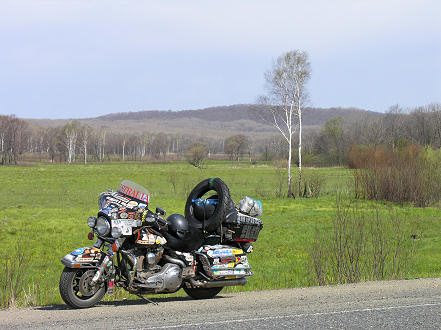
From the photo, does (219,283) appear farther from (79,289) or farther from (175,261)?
(79,289)

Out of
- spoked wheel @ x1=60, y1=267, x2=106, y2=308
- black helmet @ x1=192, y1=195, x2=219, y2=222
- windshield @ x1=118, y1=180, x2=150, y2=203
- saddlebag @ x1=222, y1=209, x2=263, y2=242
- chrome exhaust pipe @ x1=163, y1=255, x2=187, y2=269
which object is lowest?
spoked wheel @ x1=60, y1=267, x2=106, y2=308

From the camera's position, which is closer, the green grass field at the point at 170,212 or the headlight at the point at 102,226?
the headlight at the point at 102,226

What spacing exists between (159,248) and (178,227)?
494mm

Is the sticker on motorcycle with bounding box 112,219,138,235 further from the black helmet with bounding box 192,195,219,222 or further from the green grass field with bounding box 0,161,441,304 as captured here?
the green grass field with bounding box 0,161,441,304

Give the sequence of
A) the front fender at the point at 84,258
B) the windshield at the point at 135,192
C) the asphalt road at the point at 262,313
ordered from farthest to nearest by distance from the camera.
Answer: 1. the windshield at the point at 135,192
2. the front fender at the point at 84,258
3. the asphalt road at the point at 262,313

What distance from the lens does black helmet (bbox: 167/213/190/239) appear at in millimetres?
9438

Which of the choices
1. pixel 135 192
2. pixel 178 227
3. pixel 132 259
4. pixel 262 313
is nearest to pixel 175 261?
pixel 178 227

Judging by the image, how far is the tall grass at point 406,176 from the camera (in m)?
37.4

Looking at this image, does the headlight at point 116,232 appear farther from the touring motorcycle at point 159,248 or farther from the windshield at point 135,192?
the windshield at point 135,192

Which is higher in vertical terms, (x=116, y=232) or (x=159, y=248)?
(x=116, y=232)

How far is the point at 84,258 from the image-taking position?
8367 millimetres

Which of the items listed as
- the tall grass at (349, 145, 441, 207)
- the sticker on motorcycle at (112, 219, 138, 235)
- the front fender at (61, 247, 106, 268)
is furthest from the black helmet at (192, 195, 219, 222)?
the tall grass at (349, 145, 441, 207)

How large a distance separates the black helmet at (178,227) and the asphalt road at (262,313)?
3.71 ft

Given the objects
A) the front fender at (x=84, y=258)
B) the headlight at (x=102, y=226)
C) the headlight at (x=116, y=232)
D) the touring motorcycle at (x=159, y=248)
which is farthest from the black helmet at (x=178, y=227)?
the front fender at (x=84, y=258)
